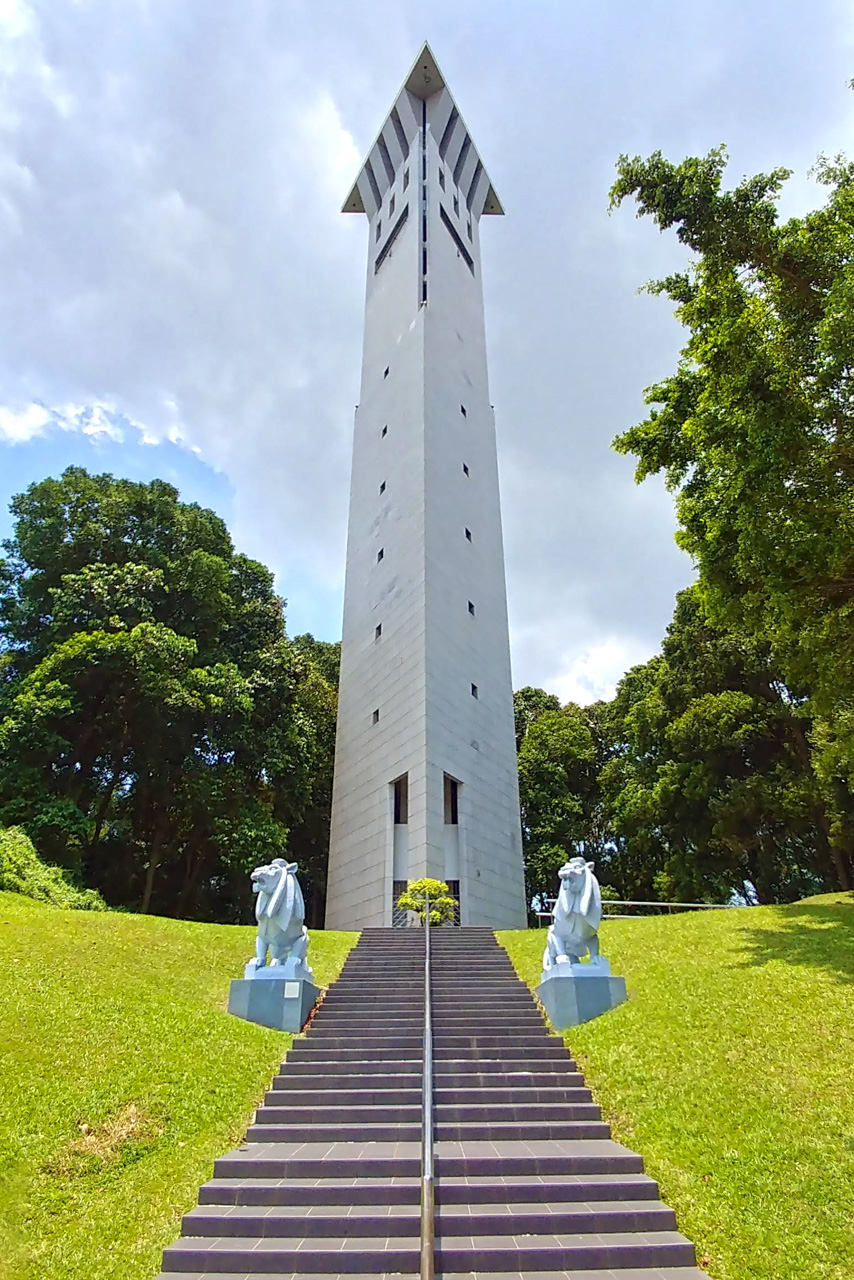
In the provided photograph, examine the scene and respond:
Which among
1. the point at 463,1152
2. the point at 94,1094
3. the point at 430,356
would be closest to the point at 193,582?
the point at 430,356

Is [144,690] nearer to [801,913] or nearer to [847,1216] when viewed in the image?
[801,913]

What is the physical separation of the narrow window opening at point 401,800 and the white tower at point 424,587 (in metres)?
0.07

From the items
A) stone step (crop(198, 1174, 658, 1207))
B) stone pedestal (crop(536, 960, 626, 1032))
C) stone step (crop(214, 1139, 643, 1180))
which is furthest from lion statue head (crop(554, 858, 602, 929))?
stone step (crop(198, 1174, 658, 1207))

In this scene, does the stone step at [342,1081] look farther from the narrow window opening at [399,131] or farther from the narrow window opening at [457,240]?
the narrow window opening at [399,131]

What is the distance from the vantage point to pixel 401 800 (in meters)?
21.9

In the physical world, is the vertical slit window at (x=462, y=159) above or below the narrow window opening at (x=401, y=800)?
above

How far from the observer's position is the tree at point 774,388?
8891 mm

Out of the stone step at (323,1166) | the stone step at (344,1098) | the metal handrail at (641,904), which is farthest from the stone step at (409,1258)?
the metal handrail at (641,904)

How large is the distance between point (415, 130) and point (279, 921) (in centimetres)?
3599

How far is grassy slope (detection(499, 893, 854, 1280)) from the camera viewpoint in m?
4.86

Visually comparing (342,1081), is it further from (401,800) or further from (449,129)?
(449,129)

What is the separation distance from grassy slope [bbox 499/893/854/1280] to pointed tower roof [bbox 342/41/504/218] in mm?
35952

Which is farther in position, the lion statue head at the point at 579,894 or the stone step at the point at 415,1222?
the lion statue head at the point at 579,894

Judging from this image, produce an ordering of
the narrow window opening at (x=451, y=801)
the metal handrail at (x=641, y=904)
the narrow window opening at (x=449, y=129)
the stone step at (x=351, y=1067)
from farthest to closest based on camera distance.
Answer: the narrow window opening at (x=449, y=129) → the narrow window opening at (x=451, y=801) → the metal handrail at (x=641, y=904) → the stone step at (x=351, y=1067)
